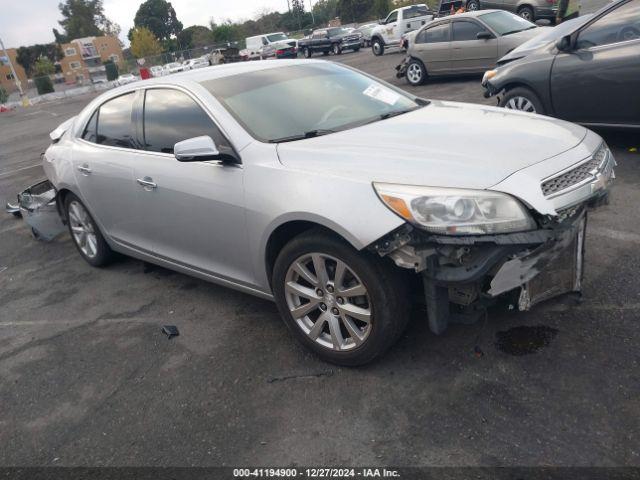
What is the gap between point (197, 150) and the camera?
10.6 ft

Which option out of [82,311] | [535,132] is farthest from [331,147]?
[82,311]

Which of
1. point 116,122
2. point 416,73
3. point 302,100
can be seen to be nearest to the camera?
point 302,100

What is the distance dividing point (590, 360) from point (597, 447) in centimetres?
65

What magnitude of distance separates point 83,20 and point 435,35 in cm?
11727

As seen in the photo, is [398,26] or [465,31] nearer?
[465,31]

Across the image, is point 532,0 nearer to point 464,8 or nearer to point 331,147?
point 464,8

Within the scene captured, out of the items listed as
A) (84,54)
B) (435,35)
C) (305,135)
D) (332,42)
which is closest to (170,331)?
(305,135)

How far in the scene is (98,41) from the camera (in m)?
96.4

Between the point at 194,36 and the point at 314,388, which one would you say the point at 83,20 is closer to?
the point at 194,36

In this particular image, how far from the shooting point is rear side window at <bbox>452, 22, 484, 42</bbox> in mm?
12008

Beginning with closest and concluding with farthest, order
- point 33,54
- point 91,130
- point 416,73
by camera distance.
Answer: point 91,130
point 416,73
point 33,54

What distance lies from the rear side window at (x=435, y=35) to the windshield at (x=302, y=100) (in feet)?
31.0

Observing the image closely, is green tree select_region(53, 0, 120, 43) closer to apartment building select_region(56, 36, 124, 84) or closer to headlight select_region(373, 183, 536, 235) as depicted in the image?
apartment building select_region(56, 36, 124, 84)

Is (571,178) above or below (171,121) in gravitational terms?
below
